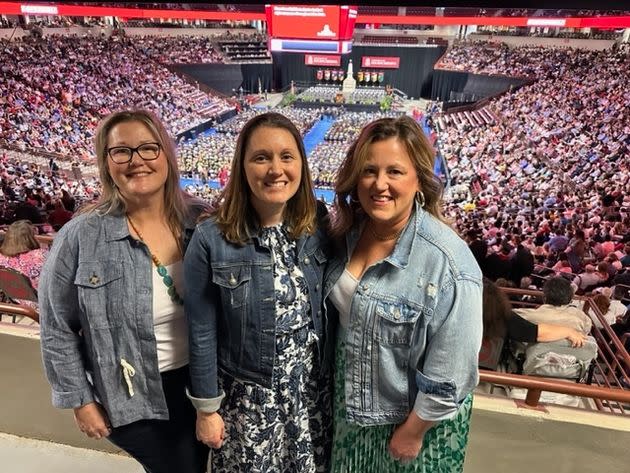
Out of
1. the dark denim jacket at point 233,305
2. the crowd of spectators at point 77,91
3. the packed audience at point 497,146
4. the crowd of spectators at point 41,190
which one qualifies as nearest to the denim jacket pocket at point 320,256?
the dark denim jacket at point 233,305

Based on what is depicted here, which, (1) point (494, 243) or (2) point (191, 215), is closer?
(2) point (191, 215)

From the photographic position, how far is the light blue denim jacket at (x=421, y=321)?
1105 mm

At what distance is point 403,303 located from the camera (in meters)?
1.14

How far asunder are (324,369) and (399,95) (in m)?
33.7

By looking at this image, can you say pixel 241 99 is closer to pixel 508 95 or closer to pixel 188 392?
pixel 508 95

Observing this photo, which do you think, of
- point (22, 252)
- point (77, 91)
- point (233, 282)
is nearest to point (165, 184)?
point (233, 282)

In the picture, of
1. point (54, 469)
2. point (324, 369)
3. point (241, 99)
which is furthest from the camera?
point (241, 99)

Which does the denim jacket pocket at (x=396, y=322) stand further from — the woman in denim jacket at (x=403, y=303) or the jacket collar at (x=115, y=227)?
the jacket collar at (x=115, y=227)

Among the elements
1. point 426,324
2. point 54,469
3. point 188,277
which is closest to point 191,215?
point 188,277

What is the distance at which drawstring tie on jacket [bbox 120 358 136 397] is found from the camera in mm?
1312

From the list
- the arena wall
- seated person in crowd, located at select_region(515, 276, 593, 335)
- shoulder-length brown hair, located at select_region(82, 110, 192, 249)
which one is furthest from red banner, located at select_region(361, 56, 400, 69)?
shoulder-length brown hair, located at select_region(82, 110, 192, 249)

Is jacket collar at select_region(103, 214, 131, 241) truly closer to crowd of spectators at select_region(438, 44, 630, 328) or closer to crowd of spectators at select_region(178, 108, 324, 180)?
crowd of spectators at select_region(438, 44, 630, 328)

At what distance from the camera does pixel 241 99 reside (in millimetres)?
30250

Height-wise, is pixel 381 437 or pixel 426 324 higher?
pixel 426 324
